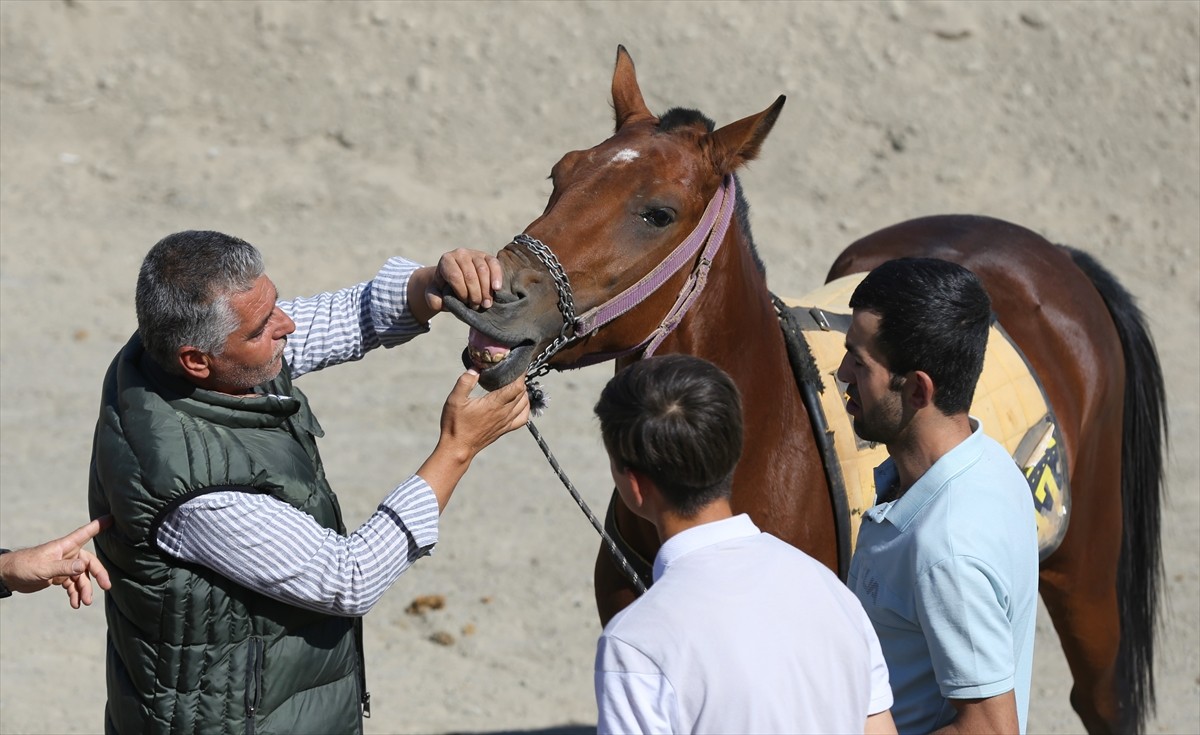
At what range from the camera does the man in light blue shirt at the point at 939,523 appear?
2088 mm

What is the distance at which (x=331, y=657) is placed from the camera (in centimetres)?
267

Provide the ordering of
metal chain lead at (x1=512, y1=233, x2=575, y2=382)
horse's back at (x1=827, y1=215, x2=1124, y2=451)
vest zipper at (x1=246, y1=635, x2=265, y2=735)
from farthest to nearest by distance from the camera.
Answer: horse's back at (x1=827, y1=215, x2=1124, y2=451) → metal chain lead at (x1=512, y1=233, x2=575, y2=382) → vest zipper at (x1=246, y1=635, x2=265, y2=735)

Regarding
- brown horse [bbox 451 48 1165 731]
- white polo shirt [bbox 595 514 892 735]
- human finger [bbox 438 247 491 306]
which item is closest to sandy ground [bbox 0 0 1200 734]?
brown horse [bbox 451 48 1165 731]

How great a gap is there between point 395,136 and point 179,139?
1833 millimetres

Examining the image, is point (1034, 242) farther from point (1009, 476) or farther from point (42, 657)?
point (42, 657)

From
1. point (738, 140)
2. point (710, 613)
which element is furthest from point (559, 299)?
point (710, 613)

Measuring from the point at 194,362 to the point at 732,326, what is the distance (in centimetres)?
137

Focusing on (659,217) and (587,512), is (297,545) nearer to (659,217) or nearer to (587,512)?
(587,512)

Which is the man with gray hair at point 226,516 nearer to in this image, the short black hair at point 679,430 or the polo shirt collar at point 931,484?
the short black hair at point 679,430

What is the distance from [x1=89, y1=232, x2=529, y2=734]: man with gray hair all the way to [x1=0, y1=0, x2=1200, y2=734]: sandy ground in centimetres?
514

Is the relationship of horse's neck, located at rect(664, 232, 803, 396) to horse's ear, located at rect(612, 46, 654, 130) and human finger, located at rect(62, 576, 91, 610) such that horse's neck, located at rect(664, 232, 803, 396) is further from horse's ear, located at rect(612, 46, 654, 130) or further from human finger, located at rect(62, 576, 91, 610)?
human finger, located at rect(62, 576, 91, 610)

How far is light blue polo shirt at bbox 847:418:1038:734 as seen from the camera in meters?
2.08

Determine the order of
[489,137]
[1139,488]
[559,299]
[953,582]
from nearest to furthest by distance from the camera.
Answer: [953,582]
[559,299]
[1139,488]
[489,137]

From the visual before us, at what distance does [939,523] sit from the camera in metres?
2.13
